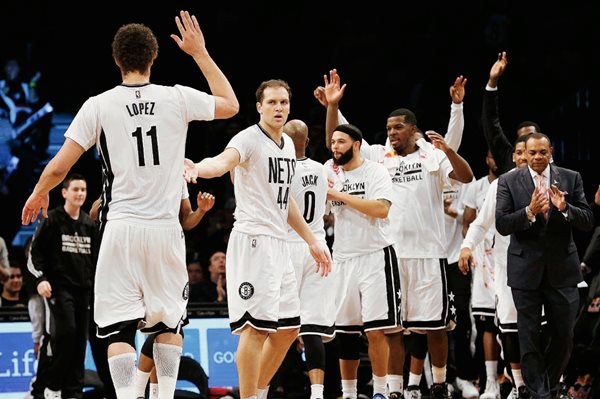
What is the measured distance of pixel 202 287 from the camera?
1187cm

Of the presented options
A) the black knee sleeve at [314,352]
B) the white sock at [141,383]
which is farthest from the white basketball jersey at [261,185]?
the white sock at [141,383]

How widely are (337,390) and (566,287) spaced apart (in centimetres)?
307

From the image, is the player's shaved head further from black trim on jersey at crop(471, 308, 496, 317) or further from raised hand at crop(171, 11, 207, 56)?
black trim on jersey at crop(471, 308, 496, 317)

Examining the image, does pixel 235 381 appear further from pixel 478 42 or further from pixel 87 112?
pixel 478 42

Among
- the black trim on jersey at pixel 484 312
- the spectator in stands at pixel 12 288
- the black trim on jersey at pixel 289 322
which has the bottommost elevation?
the black trim on jersey at pixel 484 312

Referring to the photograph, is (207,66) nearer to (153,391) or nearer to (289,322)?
(289,322)

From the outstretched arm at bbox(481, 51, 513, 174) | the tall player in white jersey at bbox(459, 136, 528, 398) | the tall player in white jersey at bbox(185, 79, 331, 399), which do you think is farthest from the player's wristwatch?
the tall player in white jersey at bbox(185, 79, 331, 399)

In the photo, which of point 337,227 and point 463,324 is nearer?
point 337,227

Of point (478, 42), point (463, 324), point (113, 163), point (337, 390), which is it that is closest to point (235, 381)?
point (337, 390)

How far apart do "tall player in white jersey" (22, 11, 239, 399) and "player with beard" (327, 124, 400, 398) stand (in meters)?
2.99

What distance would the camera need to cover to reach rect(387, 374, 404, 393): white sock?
9070mm

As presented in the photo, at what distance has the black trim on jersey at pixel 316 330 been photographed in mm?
8680

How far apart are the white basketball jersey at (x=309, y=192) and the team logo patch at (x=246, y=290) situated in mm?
1615

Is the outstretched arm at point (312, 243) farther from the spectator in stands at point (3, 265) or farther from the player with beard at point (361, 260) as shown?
the spectator in stands at point (3, 265)
